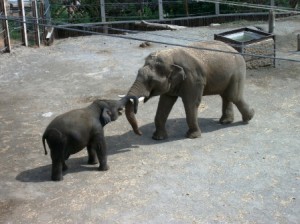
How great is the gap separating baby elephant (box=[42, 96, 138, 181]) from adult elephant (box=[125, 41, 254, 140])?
543mm

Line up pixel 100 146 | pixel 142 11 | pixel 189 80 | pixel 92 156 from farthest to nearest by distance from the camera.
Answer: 1. pixel 142 11
2. pixel 189 80
3. pixel 92 156
4. pixel 100 146

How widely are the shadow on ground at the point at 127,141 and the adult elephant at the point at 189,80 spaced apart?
0.22 m

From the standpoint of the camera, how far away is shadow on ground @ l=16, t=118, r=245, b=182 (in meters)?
7.33

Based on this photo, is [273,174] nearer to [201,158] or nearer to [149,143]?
[201,158]

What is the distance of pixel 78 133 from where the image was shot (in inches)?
272

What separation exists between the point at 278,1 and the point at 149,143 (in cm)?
1194

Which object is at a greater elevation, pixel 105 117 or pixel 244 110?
pixel 105 117

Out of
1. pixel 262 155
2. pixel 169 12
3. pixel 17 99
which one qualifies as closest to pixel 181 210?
pixel 262 155

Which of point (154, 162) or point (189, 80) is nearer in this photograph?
point (154, 162)

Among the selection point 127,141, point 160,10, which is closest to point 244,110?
point 127,141

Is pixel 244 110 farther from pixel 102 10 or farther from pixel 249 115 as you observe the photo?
pixel 102 10

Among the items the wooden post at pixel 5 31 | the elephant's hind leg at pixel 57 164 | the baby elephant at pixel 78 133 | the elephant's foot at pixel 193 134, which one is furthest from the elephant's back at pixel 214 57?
the wooden post at pixel 5 31

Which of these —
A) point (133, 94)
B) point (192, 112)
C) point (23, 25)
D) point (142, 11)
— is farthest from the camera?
point (142, 11)

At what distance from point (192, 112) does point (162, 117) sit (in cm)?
48
